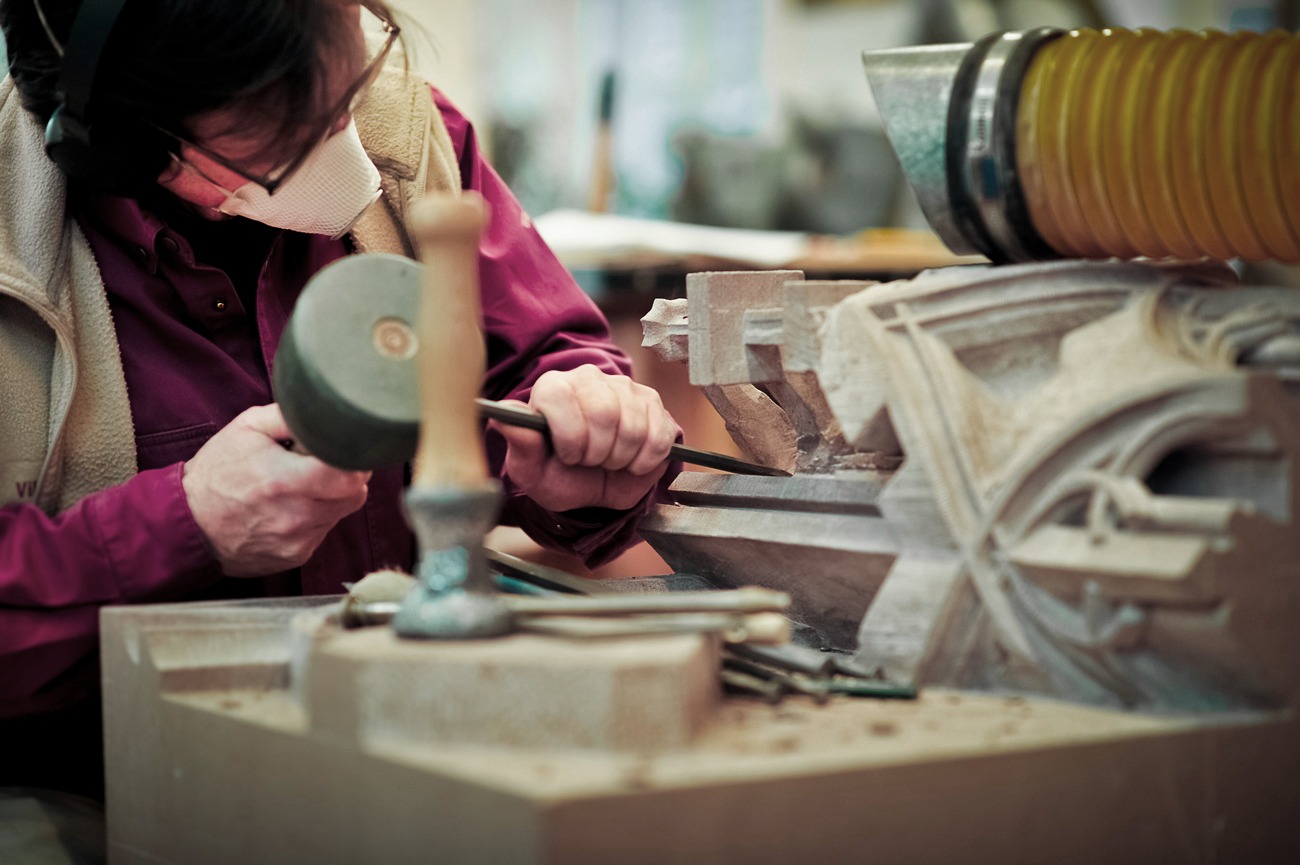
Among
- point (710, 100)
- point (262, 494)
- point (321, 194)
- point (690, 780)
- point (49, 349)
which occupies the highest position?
point (710, 100)

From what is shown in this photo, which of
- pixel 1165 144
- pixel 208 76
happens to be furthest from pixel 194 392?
pixel 1165 144

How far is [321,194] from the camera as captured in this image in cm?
138

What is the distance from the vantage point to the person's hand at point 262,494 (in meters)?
1.17

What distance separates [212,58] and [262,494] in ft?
1.30

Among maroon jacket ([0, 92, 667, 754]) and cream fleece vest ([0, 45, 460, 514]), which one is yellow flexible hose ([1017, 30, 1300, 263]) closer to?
maroon jacket ([0, 92, 667, 754])

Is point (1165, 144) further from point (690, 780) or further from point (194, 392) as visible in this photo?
point (194, 392)

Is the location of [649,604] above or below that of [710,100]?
below

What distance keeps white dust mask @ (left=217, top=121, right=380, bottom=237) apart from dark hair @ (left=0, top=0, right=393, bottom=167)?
Result: 0.35ft

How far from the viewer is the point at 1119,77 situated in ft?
3.61

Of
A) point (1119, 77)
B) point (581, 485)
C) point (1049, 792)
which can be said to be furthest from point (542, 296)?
point (1049, 792)

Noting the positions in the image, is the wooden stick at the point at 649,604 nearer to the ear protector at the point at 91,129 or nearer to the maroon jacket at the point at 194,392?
the maroon jacket at the point at 194,392

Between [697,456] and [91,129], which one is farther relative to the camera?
[697,456]

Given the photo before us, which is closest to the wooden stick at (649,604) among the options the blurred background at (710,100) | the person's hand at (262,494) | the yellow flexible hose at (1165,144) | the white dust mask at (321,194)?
the person's hand at (262,494)

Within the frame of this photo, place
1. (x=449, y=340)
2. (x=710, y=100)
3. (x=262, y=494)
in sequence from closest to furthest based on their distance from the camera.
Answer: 1. (x=449, y=340)
2. (x=262, y=494)
3. (x=710, y=100)
